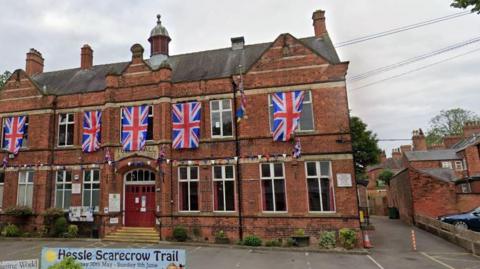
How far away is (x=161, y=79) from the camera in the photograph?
62.5 ft

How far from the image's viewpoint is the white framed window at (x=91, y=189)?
1942cm

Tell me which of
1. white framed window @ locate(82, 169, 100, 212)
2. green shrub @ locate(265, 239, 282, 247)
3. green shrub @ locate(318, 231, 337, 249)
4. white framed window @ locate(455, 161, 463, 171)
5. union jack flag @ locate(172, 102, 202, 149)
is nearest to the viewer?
green shrub @ locate(318, 231, 337, 249)

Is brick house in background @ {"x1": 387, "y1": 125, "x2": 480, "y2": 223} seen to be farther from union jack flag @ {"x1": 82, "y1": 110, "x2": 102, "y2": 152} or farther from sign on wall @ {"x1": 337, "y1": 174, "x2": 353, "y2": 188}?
union jack flag @ {"x1": 82, "y1": 110, "x2": 102, "y2": 152}

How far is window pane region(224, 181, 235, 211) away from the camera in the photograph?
57.2 feet

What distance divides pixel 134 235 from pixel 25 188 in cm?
884

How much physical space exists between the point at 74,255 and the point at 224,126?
38.2ft

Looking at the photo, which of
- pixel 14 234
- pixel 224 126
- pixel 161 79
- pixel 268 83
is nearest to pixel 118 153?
pixel 161 79

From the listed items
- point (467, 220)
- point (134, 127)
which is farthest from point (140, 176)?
point (467, 220)

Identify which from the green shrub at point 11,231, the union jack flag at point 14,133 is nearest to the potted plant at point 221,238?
the green shrub at point 11,231

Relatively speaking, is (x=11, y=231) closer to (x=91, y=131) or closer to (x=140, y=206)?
(x=91, y=131)

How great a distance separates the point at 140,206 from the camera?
18.9 metres

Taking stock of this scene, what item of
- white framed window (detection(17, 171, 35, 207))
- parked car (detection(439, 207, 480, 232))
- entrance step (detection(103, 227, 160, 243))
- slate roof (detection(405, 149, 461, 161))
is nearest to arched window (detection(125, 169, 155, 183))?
entrance step (detection(103, 227, 160, 243))

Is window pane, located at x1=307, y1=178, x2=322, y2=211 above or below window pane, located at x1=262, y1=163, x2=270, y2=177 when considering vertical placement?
below

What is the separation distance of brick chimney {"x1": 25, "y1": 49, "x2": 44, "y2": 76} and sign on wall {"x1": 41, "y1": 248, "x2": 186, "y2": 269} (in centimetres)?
2362
